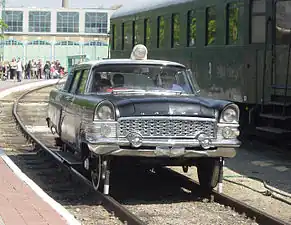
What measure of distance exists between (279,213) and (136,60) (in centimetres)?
321

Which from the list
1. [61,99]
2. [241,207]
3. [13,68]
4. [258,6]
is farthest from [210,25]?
[13,68]

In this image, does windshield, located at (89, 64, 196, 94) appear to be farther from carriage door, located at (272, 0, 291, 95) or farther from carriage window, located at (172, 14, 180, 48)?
carriage window, located at (172, 14, 180, 48)

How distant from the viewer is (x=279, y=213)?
26.1 feet

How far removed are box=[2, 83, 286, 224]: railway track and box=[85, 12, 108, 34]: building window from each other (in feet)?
240

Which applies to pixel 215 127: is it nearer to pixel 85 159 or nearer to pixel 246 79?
pixel 85 159

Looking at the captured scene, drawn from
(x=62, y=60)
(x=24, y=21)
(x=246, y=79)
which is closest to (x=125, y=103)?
(x=246, y=79)

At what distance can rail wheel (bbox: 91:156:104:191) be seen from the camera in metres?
8.30

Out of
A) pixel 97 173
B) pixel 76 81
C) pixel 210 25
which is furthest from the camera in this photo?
pixel 210 25

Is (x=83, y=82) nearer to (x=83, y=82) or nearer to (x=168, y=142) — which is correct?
(x=83, y=82)

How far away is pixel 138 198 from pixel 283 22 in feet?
16.8

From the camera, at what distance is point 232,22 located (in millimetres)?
13695

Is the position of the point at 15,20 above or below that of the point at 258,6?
above

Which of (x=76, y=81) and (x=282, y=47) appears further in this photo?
(x=282, y=47)

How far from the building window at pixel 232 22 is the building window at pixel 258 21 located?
0.46 metres
